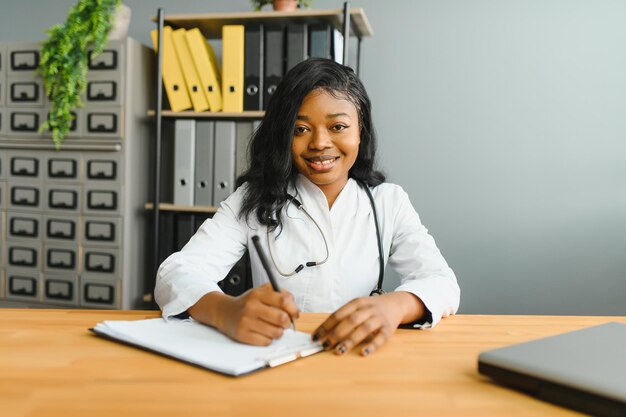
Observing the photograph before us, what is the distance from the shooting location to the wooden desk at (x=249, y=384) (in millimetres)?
541

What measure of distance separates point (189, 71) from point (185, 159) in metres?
0.41

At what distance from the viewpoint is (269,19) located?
2.46 meters

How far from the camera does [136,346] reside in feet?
2.41

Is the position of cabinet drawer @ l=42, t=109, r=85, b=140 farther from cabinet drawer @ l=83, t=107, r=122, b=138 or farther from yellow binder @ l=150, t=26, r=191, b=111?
yellow binder @ l=150, t=26, r=191, b=111

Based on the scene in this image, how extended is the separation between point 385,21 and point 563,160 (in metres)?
1.11

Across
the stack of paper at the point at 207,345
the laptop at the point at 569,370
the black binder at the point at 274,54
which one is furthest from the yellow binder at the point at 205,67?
the laptop at the point at 569,370

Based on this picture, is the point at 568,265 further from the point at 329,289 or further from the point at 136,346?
the point at 136,346

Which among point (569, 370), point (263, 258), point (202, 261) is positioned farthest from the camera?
point (202, 261)

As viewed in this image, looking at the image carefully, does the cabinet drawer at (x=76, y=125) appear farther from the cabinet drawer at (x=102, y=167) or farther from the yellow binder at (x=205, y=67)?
the yellow binder at (x=205, y=67)

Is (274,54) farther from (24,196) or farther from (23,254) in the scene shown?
(23,254)

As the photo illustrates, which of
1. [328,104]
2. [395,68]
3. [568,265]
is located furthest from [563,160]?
[328,104]

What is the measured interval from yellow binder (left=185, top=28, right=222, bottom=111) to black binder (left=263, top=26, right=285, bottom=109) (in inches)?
10.2

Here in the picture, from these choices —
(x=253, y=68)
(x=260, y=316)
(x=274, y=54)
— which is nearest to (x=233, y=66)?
(x=253, y=68)

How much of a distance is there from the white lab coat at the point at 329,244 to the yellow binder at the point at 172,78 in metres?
1.37
